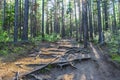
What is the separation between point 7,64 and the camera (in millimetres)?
11500

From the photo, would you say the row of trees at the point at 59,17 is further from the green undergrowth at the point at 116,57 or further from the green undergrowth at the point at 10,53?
the green undergrowth at the point at 116,57

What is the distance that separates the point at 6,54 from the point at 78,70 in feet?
16.4

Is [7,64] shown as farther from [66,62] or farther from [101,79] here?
[101,79]

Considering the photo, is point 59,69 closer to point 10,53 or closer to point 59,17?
point 10,53

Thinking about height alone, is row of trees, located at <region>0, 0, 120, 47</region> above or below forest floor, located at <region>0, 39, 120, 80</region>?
above

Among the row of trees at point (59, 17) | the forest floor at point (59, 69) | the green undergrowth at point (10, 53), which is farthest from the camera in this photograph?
the row of trees at point (59, 17)

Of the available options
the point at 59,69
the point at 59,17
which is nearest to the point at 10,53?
the point at 59,69

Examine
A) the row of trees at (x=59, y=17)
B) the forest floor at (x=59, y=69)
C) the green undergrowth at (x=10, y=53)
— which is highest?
the row of trees at (x=59, y=17)

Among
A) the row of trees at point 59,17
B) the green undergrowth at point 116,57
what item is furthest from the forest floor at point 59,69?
the row of trees at point 59,17

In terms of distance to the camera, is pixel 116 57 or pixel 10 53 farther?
pixel 116 57

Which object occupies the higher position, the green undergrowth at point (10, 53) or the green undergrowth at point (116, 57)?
the green undergrowth at point (10, 53)

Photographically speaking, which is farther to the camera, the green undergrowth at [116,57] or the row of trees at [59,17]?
the row of trees at [59,17]

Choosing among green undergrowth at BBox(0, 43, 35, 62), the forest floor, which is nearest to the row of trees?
green undergrowth at BBox(0, 43, 35, 62)

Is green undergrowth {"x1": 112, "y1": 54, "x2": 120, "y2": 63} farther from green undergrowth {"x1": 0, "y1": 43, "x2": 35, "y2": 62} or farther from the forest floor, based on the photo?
green undergrowth {"x1": 0, "y1": 43, "x2": 35, "y2": 62}
